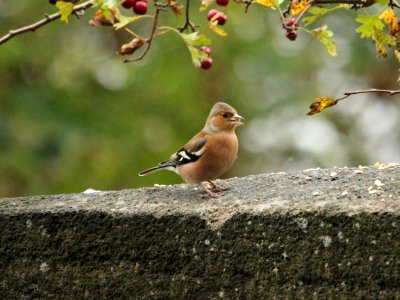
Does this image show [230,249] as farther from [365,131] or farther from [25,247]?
[365,131]

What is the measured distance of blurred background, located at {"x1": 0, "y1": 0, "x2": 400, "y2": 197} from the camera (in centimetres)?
1280

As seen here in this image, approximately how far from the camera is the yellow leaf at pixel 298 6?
14.4 feet

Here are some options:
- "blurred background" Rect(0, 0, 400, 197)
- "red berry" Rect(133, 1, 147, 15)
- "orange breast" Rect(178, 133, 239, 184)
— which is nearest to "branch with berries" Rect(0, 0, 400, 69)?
→ "red berry" Rect(133, 1, 147, 15)

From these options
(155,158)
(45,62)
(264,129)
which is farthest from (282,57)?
(45,62)

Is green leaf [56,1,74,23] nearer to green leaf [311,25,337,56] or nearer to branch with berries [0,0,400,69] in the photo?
branch with berries [0,0,400,69]


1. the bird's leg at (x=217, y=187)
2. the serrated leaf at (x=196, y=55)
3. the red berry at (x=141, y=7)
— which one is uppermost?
the red berry at (x=141, y=7)

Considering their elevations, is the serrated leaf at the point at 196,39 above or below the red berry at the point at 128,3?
below

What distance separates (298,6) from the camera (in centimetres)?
440

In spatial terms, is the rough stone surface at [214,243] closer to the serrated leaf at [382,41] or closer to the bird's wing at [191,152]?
the serrated leaf at [382,41]

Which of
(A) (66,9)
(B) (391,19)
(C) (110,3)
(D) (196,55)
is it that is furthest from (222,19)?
(B) (391,19)

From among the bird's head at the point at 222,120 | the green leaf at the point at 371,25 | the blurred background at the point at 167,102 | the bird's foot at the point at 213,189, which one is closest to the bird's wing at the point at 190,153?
the bird's head at the point at 222,120

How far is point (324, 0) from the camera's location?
4.20 metres

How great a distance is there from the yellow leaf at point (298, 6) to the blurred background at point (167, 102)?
7.86m

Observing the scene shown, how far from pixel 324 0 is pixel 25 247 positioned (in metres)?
1.75
